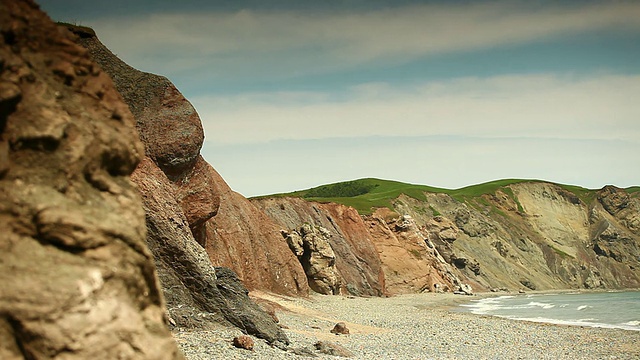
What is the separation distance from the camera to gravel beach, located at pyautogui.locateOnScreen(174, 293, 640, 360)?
16.3 meters

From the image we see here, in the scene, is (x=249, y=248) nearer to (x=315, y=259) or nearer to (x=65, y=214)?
(x=315, y=259)

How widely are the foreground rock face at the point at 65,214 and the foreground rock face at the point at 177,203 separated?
11835mm

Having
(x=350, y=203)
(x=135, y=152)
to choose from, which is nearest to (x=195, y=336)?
(x=135, y=152)

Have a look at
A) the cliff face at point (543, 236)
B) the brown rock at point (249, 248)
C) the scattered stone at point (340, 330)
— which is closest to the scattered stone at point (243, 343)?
the scattered stone at point (340, 330)

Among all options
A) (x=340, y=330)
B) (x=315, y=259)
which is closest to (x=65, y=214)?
(x=340, y=330)

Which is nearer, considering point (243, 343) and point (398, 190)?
point (243, 343)

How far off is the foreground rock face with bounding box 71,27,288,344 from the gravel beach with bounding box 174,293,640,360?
2.89 ft

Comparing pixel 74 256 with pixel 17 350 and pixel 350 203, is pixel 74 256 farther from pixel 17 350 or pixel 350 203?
pixel 350 203

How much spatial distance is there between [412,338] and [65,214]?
22.2m

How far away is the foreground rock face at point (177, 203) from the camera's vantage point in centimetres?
1712

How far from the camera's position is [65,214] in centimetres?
477

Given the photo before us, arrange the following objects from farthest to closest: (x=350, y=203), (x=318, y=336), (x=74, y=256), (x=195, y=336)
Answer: (x=350, y=203) → (x=318, y=336) → (x=195, y=336) → (x=74, y=256)

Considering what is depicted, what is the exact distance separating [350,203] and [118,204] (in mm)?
79180

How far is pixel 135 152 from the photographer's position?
5.63 m
